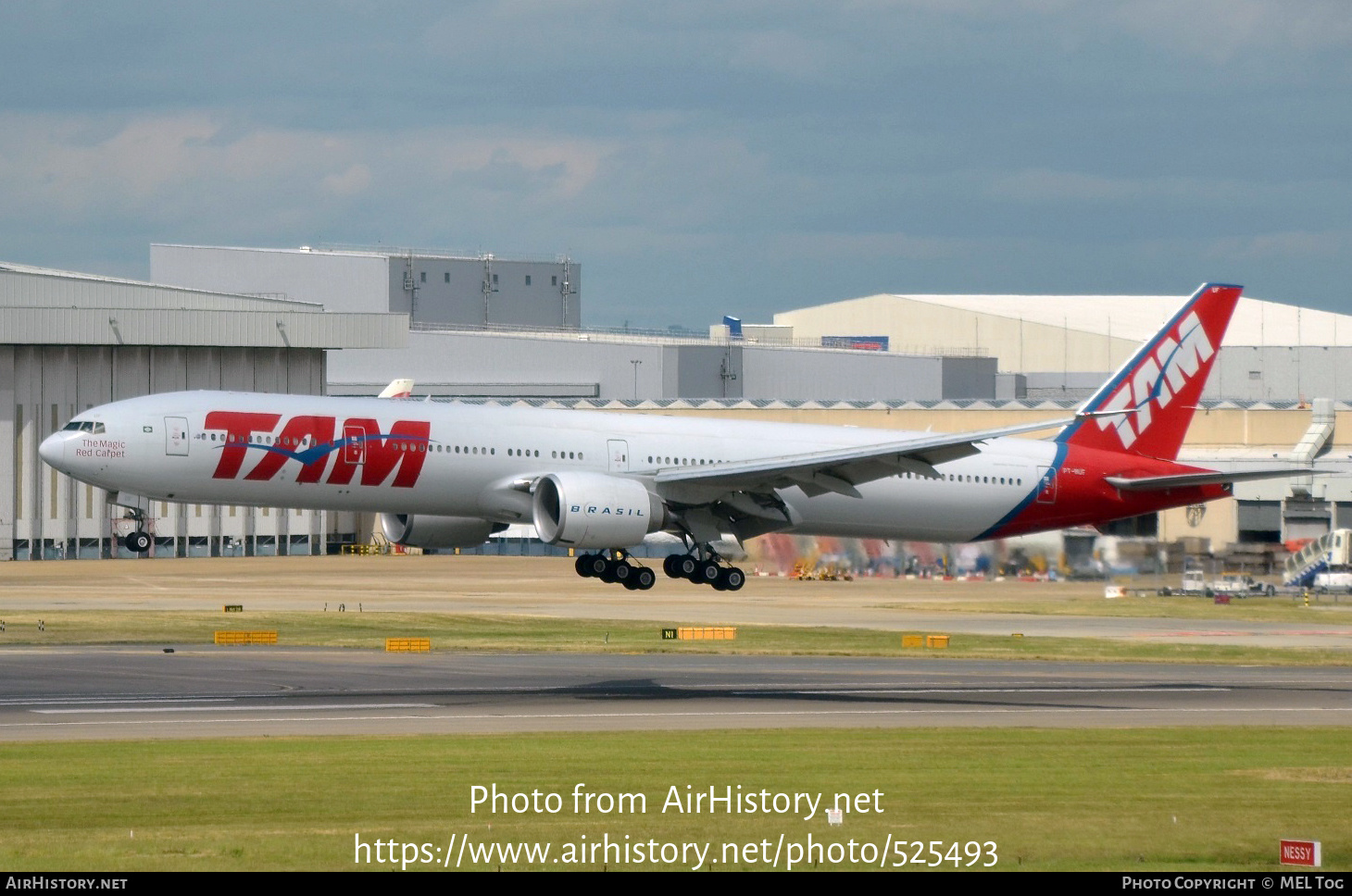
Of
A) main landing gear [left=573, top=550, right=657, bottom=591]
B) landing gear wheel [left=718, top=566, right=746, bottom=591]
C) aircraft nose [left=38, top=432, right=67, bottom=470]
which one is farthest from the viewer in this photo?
landing gear wheel [left=718, top=566, right=746, bottom=591]

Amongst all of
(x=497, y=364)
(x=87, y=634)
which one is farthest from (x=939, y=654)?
(x=497, y=364)

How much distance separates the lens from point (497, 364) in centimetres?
13400

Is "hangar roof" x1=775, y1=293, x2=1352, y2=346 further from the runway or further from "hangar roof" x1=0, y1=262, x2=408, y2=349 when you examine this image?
the runway

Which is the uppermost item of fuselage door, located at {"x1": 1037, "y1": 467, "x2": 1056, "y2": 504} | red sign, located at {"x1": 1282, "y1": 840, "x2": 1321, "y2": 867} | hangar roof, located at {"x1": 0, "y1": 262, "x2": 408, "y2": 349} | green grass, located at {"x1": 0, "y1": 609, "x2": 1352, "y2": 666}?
hangar roof, located at {"x1": 0, "y1": 262, "x2": 408, "y2": 349}

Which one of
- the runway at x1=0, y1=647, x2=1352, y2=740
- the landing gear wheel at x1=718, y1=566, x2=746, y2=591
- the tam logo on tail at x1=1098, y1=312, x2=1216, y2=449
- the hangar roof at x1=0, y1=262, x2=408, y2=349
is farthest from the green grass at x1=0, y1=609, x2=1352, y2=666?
the hangar roof at x1=0, y1=262, x2=408, y2=349

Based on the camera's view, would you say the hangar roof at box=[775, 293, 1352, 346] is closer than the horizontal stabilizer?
No

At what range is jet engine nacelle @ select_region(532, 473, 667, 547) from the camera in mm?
48031

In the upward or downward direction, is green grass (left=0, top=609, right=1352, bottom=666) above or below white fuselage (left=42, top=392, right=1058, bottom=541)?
below

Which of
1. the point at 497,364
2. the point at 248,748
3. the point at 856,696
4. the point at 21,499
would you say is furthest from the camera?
the point at 497,364

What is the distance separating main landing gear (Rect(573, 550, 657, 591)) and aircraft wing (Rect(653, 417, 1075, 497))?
2627 mm

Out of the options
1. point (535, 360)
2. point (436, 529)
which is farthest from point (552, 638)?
point (535, 360)

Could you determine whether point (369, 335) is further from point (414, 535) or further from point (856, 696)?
point (856, 696)

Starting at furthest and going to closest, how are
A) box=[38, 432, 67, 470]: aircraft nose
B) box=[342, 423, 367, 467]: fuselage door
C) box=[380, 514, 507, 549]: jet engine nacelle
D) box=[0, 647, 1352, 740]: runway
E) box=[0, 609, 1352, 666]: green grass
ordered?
1. box=[0, 609, 1352, 666]: green grass
2. box=[380, 514, 507, 549]: jet engine nacelle
3. box=[342, 423, 367, 467]: fuselage door
4. box=[38, 432, 67, 470]: aircraft nose
5. box=[0, 647, 1352, 740]: runway

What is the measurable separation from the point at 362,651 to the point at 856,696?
1859 cm
